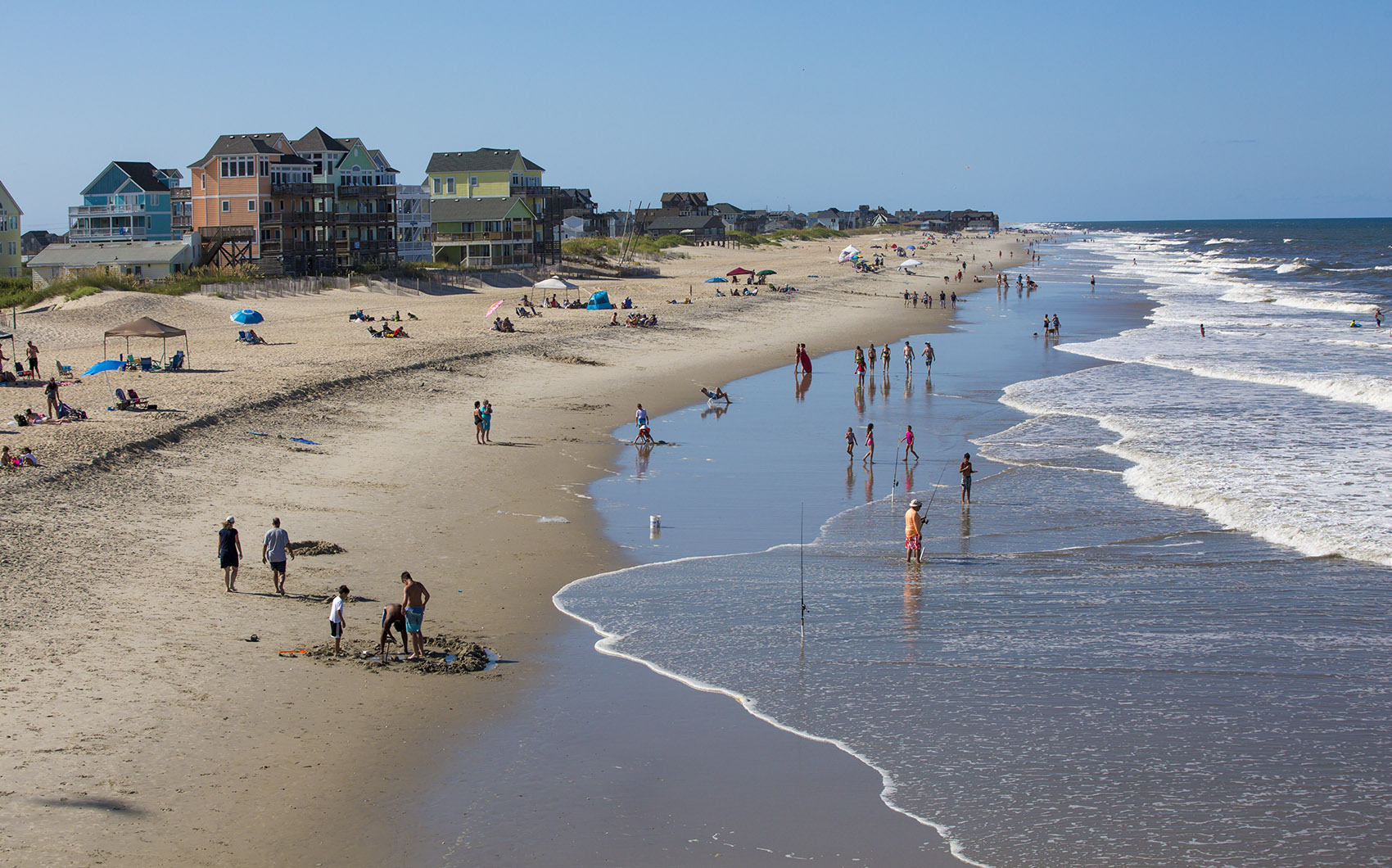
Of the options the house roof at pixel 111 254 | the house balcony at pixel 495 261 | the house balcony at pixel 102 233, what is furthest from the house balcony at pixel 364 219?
the house balcony at pixel 102 233

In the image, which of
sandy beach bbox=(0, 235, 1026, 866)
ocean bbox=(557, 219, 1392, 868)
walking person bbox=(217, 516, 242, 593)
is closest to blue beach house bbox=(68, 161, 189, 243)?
sandy beach bbox=(0, 235, 1026, 866)

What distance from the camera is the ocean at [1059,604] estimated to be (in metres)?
10.5

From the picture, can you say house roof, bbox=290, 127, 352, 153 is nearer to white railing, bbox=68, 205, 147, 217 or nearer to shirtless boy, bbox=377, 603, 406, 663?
white railing, bbox=68, 205, 147, 217

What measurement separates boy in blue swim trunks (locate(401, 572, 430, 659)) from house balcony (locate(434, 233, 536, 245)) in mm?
65288

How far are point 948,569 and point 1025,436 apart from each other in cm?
1180

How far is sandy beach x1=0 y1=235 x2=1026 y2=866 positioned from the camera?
387 inches

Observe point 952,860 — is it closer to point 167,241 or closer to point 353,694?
point 353,694

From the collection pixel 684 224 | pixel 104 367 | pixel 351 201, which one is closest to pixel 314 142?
pixel 351 201

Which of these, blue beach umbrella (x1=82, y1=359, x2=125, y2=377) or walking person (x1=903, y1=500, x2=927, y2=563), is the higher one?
blue beach umbrella (x1=82, y1=359, x2=125, y2=377)

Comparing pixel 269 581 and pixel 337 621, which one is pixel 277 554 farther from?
pixel 337 621

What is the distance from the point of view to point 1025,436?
28.3m

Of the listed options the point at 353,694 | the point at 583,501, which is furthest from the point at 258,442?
the point at 353,694

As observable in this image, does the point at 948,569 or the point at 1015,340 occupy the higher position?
the point at 1015,340

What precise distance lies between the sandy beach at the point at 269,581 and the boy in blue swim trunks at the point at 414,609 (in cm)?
73
